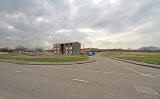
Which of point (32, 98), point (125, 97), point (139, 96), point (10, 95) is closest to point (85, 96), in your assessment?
point (125, 97)

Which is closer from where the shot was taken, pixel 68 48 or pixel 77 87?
pixel 77 87

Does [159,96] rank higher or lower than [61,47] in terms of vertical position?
lower

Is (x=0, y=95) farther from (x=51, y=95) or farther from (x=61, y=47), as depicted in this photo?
(x=61, y=47)

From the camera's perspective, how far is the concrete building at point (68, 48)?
56866 millimetres

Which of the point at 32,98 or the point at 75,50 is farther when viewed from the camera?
the point at 75,50

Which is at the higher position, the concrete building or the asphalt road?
the concrete building

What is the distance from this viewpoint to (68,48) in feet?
192

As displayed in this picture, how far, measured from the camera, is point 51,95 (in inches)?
134

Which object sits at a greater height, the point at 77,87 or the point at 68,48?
the point at 68,48

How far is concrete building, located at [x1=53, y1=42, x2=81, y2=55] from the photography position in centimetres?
5687

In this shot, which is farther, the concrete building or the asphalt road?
the concrete building

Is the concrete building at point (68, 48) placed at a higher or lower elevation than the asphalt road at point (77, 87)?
higher

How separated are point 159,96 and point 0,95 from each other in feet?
22.7

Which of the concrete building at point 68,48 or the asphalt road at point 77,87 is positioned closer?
the asphalt road at point 77,87
